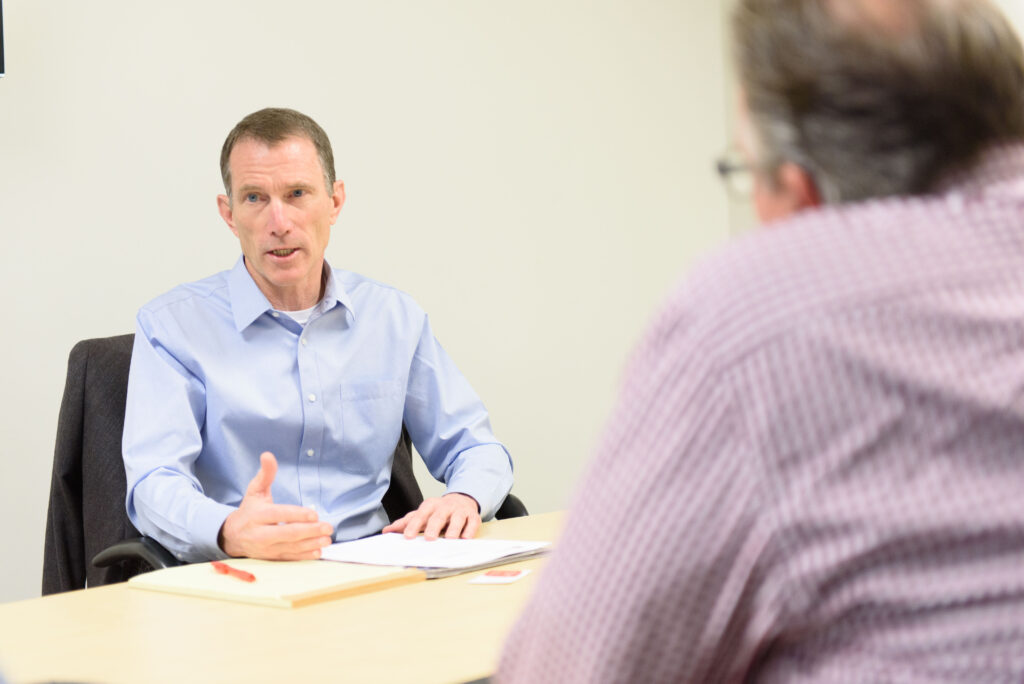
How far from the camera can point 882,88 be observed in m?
0.63

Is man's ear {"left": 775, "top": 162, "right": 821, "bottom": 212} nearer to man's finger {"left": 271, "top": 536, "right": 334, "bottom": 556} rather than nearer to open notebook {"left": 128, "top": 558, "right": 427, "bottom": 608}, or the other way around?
open notebook {"left": 128, "top": 558, "right": 427, "bottom": 608}

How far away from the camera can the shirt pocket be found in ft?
7.39

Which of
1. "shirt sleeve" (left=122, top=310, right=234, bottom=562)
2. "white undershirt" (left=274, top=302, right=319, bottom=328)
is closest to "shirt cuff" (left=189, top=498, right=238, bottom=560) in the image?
"shirt sleeve" (left=122, top=310, right=234, bottom=562)

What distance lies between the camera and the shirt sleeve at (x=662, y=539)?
60 centimetres

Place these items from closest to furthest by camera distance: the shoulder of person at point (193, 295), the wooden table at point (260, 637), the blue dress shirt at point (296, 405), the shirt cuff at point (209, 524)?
1. the wooden table at point (260, 637)
2. the shirt cuff at point (209, 524)
3. the blue dress shirt at point (296, 405)
4. the shoulder of person at point (193, 295)

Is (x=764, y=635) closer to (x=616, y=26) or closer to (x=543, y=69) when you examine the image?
(x=543, y=69)

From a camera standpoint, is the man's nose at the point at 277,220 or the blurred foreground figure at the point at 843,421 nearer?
the blurred foreground figure at the point at 843,421

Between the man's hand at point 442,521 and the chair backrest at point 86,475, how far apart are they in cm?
58

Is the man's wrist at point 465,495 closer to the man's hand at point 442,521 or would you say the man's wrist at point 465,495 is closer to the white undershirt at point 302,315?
the man's hand at point 442,521

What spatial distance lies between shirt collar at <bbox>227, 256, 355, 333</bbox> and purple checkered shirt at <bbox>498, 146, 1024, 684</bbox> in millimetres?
1680

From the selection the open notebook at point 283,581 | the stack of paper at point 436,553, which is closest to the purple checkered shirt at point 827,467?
the open notebook at point 283,581

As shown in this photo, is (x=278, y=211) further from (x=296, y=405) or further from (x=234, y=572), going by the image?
(x=234, y=572)

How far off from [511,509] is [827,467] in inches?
68.3

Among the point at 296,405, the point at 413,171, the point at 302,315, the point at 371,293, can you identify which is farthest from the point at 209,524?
the point at 413,171
